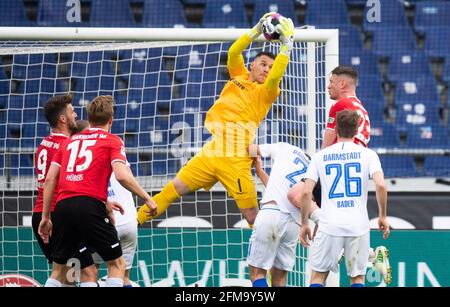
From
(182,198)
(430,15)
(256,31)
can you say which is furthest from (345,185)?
(430,15)

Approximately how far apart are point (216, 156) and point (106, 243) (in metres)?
1.34

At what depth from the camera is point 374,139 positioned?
10.9m

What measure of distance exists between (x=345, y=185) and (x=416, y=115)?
216 inches

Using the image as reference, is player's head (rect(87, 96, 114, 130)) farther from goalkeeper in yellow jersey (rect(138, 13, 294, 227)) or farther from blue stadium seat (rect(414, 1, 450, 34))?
blue stadium seat (rect(414, 1, 450, 34))

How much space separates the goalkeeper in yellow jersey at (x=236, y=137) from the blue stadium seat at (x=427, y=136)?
4224 millimetres

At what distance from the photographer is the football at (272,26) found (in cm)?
667

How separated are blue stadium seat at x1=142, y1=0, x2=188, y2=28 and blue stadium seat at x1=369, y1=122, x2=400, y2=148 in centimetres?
253

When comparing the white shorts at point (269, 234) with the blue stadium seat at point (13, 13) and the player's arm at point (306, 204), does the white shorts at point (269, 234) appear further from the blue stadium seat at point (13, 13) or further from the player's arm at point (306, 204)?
the blue stadium seat at point (13, 13)

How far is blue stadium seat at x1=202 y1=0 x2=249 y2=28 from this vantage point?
37.2 feet

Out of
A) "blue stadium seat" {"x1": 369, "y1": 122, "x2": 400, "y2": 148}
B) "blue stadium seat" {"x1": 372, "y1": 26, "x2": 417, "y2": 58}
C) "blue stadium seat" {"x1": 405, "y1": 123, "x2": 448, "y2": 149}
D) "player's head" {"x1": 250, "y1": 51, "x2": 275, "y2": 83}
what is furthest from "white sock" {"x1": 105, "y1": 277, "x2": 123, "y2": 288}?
"blue stadium seat" {"x1": 372, "y1": 26, "x2": 417, "y2": 58}

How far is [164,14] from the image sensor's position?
11258mm

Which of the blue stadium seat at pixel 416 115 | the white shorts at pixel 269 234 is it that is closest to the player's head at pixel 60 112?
the white shorts at pixel 269 234

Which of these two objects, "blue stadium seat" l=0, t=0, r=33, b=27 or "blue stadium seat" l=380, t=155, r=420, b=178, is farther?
"blue stadium seat" l=0, t=0, r=33, b=27
